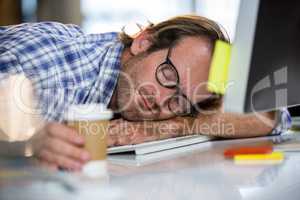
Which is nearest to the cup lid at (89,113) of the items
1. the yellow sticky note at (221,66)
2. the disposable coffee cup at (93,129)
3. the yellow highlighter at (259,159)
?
the disposable coffee cup at (93,129)

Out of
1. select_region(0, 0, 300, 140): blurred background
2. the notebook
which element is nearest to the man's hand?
the notebook

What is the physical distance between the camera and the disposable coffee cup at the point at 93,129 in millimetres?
674

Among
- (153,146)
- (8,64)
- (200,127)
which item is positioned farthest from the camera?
(200,127)

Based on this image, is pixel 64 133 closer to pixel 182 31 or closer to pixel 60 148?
pixel 60 148

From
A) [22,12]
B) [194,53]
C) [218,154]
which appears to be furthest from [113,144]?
[22,12]

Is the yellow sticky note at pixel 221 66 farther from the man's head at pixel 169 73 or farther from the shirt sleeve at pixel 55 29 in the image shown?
the shirt sleeve at pixel 55 29

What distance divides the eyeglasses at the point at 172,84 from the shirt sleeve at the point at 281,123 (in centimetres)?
23

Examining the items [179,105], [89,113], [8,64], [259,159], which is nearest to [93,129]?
[89,113]

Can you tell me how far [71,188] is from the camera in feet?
1.86

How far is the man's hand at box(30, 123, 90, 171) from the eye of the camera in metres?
0.70

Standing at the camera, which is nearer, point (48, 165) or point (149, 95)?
point (48, 165)

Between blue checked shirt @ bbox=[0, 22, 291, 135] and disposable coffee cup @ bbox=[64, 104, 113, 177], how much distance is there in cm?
34

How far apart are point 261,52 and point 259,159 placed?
231 millimetres

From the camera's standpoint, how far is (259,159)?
2.68ft
